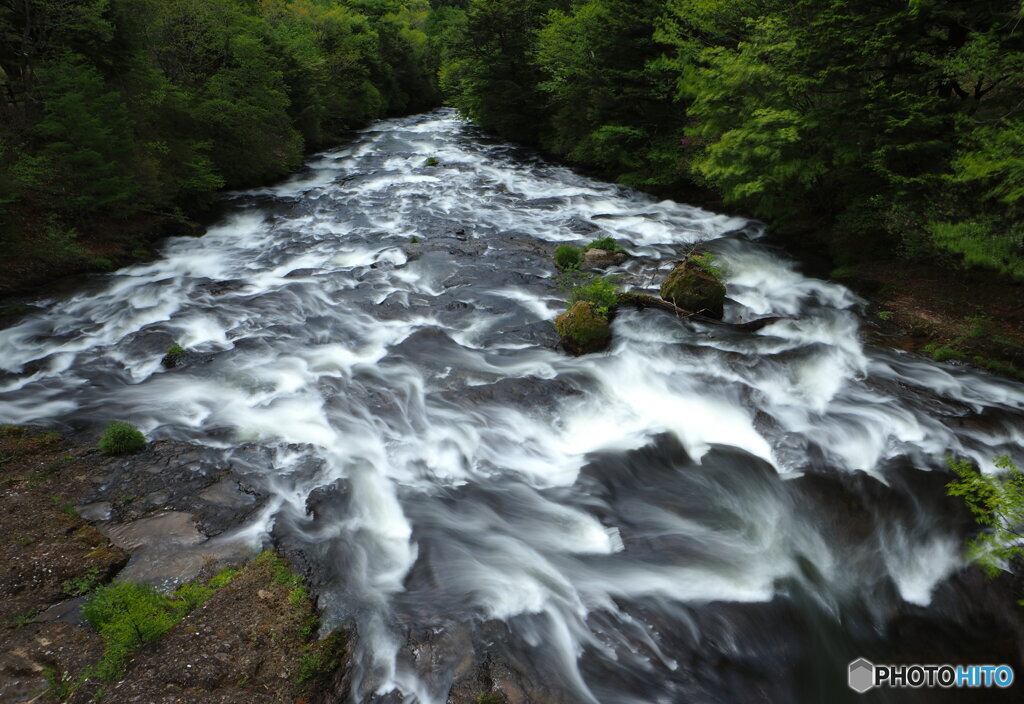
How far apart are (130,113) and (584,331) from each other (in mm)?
14373

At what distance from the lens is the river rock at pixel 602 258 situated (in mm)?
13578

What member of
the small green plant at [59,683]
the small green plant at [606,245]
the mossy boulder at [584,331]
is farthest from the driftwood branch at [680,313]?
the small green plant at [59,683]

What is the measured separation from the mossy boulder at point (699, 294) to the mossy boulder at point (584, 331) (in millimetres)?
1728

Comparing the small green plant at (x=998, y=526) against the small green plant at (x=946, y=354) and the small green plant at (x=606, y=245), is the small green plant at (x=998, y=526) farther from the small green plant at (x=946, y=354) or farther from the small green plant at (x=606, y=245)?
the small green plant at (x=606, y=245)

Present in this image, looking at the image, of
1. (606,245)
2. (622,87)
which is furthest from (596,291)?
(622,87)

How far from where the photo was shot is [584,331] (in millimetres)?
10266

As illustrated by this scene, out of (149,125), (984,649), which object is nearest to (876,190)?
(984,649)

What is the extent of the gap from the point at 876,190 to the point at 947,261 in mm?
2190

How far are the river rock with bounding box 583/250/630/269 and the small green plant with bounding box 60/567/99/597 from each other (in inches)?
433

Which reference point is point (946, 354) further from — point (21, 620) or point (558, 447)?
point (21, 620)

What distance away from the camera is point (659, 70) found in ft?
62.7

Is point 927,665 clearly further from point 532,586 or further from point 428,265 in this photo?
point 428,265

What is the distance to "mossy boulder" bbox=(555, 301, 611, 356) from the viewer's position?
1028 centimetres

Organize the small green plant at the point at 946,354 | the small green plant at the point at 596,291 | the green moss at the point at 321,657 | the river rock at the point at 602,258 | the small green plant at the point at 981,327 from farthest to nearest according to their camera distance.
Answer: the river rock at the point at 602,258 < the small green plant at the point at 596,291 < the small green plant at the point at 981,327 < the small green plant at the point at 946,354 < the green moss at the point at 321,657
